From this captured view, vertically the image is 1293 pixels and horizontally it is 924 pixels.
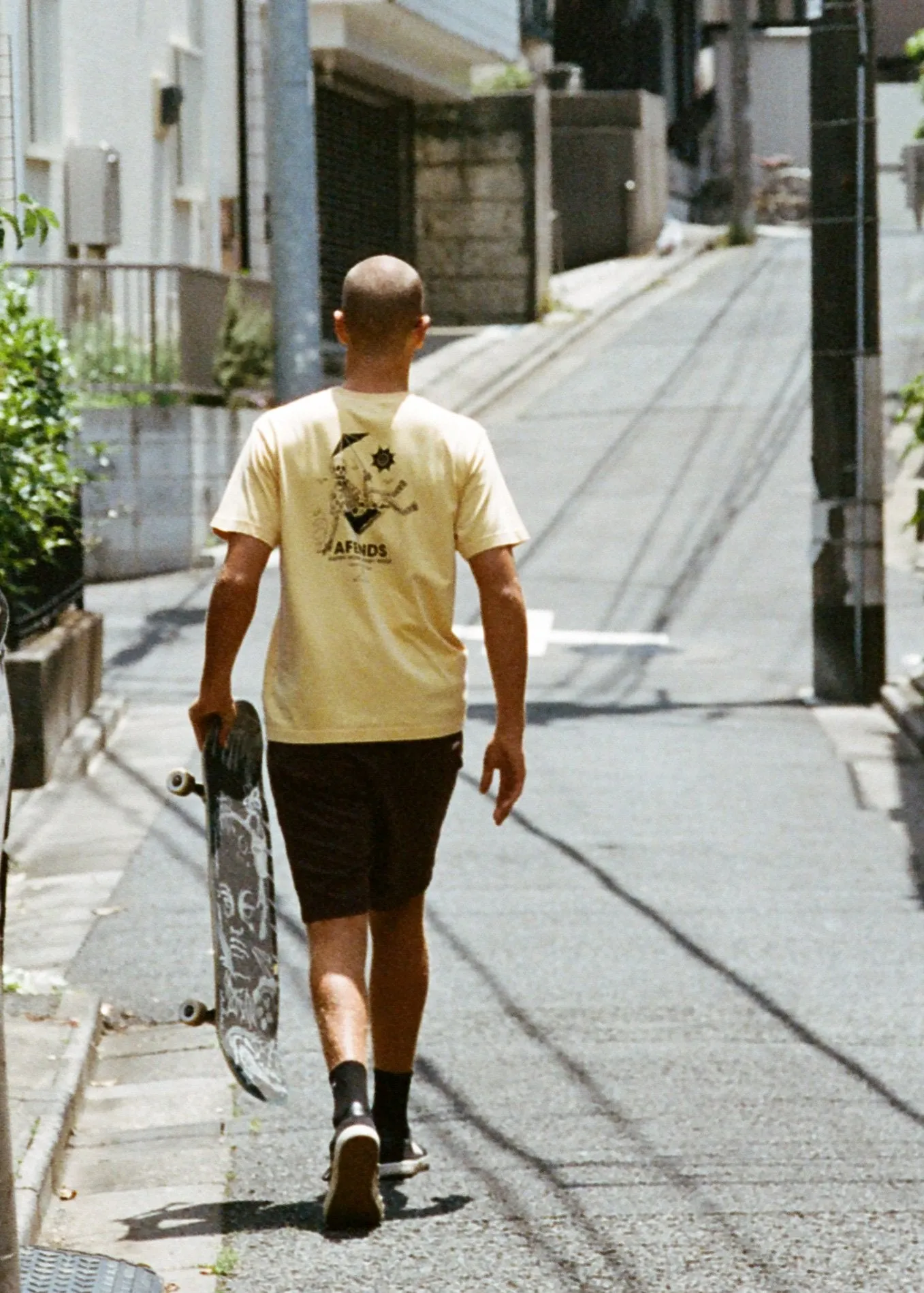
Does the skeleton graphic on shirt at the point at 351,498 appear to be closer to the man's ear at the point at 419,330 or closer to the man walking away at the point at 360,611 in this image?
the man walking away at the point at 360,611

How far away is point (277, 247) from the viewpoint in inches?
548

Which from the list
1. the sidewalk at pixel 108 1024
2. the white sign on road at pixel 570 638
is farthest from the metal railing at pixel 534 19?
the sidewalk at pixel 108 1024

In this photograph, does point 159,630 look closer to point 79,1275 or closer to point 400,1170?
point 400,1170

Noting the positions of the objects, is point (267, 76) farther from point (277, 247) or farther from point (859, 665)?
point (859, 665)

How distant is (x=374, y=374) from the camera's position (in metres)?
4.94

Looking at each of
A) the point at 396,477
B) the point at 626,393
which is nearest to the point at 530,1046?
the point at 396,477

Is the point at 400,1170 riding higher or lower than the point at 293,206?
lower

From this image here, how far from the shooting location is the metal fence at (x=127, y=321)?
17266 millimetres

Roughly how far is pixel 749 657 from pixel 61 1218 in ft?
33.0

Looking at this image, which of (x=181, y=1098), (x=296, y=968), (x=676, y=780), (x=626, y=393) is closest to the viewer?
(x=181, y=1098)

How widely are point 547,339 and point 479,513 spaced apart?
2362cm

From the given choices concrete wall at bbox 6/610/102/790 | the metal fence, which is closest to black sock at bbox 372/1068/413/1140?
concrete wall at bbox 6/610/102/790

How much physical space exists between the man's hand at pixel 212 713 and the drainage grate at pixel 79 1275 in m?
1.09

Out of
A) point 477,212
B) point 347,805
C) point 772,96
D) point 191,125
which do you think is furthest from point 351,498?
point 772,96
